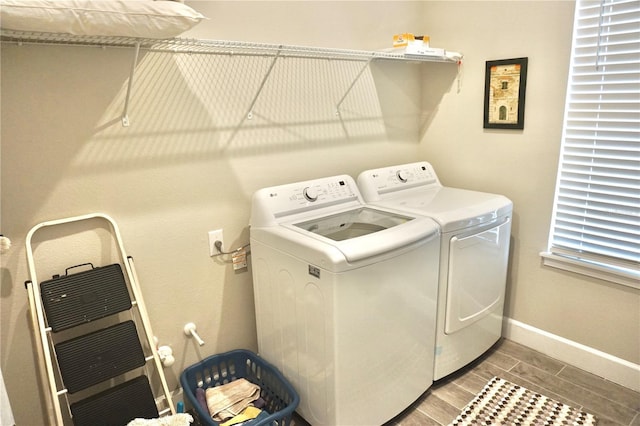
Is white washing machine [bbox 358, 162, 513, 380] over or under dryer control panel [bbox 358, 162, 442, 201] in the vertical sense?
under

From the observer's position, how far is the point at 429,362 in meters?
2.04

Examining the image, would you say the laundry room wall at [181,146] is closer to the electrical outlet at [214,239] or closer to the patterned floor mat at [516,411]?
the electrical outlet at [214,239]

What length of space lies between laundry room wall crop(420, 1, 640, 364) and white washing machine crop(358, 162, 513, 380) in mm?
194

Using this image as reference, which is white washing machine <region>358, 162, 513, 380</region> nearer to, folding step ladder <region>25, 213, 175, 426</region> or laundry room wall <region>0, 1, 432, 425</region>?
laundry room wall <region>0, 1, 432, 425</region>

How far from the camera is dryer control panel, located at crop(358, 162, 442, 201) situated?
235 cm

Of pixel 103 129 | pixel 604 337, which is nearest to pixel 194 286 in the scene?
pixel 103 129

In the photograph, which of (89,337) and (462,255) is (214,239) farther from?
(462,255)

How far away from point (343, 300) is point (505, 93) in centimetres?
164

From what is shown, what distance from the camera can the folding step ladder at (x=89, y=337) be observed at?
4.94 ft

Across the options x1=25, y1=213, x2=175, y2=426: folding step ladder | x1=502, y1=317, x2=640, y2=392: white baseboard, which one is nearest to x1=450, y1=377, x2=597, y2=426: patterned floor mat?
x1=502, y1=317, x2=640, y2=392: white baseboard

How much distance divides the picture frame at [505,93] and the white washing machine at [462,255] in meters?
0.46

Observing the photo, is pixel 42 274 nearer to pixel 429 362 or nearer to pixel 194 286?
pixel 194 286

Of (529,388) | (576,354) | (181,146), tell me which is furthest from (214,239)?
(576,354)

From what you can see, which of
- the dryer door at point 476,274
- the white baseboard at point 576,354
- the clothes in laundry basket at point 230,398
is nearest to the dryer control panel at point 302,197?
the dryer door at point 476,274
